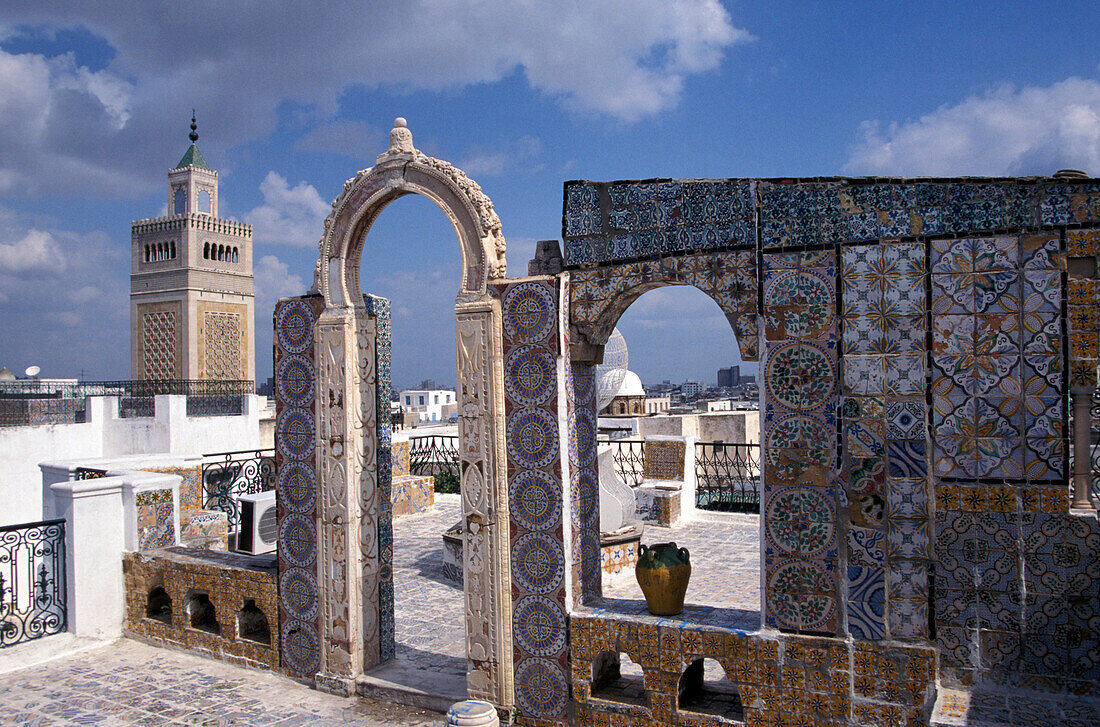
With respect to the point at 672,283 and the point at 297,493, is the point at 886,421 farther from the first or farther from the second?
the point at 297,493

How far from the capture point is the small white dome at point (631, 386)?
18.8 meters

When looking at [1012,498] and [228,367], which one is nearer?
[1012,498]

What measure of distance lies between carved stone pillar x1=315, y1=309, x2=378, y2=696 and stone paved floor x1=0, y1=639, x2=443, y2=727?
12.3 inches

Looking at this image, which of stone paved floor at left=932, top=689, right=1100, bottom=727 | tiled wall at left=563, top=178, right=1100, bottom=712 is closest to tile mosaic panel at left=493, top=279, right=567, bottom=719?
tiled wall at left=563, top=178, right=1100, bottom=712

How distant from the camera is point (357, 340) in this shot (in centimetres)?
507

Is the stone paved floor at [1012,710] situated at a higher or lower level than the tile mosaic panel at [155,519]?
lower

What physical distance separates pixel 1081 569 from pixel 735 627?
153cm

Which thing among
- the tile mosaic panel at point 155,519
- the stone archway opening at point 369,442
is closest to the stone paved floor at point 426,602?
the stone archway opening at point 369,442

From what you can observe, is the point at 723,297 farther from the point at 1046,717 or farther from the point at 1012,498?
the point at 1046,717

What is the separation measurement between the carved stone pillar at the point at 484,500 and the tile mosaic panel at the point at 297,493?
1.25 m

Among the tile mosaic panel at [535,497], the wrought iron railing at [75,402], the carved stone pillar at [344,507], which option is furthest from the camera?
the wrought iron railing at [75,402]

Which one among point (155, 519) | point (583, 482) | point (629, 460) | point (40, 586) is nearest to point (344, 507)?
point (583, 482)

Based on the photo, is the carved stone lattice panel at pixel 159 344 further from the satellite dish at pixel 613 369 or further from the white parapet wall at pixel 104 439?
the satellite dish at pixel 613 369

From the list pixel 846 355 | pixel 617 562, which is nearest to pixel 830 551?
pixel 846 355
